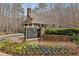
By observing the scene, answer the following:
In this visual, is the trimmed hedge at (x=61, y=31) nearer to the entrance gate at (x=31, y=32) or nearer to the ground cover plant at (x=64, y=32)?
the ground cover plant at (x=64, y=32)

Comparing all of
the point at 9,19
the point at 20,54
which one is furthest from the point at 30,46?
the point at 9,19

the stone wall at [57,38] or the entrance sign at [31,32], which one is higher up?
the entrance sign at [31,32]

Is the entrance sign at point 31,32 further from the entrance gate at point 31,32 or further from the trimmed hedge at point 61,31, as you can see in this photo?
the trimmed hedge at point 61,31

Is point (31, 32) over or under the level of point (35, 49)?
over

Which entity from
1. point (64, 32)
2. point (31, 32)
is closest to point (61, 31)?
point (64, 32)

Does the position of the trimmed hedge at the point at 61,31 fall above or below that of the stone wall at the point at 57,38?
above

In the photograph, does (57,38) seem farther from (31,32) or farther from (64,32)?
(31,32)

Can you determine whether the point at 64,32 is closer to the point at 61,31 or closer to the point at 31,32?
the point at 61,31

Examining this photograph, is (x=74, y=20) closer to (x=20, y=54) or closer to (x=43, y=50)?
(x=43, y=50)

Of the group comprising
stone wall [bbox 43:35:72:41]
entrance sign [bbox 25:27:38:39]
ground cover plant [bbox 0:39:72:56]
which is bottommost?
ground cover plant [bbox 0:39:72:56]

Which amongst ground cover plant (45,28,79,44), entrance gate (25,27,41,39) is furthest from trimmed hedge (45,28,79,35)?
entrance gate (25,27,41,39)

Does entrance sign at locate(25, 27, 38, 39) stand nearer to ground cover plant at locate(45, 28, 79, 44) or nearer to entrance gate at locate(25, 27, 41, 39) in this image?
entrance gate at locate(25, 27, 41, 39)

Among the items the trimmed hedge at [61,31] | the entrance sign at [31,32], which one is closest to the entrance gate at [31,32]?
the entrance sign at [31,32]

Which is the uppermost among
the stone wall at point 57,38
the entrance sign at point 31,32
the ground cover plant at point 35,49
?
the entrance sign at point 31,32
